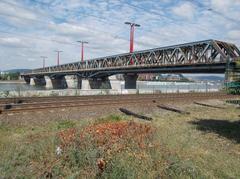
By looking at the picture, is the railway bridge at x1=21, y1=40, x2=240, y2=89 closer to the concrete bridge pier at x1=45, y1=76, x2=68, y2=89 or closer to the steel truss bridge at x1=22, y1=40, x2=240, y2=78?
the steel truss bridge at x1=22, y1=40, x2=240, y2=78

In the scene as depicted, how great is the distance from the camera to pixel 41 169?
242 inches

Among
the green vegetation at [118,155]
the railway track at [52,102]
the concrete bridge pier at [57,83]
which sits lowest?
the green vegetation at [118,155]

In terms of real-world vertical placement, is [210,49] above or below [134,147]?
above

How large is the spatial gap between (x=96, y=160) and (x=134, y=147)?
1.15 metres

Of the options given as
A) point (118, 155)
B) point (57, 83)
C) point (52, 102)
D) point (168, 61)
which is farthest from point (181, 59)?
point (57, 83)

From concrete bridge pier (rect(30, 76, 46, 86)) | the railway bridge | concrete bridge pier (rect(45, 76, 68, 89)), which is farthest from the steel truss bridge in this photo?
concrete bridge pier (rect(30, 76, 46, 86))

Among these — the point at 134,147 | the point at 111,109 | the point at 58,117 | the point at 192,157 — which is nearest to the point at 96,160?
the point at 134,147

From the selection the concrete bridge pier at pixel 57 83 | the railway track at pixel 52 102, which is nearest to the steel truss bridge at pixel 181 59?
the railway track at pixel 52 102

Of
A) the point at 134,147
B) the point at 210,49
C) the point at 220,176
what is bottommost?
the point at 220,176

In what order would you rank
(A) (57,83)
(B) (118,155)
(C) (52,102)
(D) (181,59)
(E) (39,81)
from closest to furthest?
(B) (118,155) → (C) (52,102) → (D) (181,59) → (A) (57,83) → (E) (39,81)

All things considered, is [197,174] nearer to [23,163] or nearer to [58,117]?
[23,163]

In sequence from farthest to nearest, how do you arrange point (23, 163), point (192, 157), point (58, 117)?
point (58, 117) → point (192, 157) → point (23, 163)

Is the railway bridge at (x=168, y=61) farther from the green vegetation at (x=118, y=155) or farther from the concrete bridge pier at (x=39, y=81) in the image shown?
the concrete bridge pier at (x=39, y=81)

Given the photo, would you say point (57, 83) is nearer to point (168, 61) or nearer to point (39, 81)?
point (39, 81)
